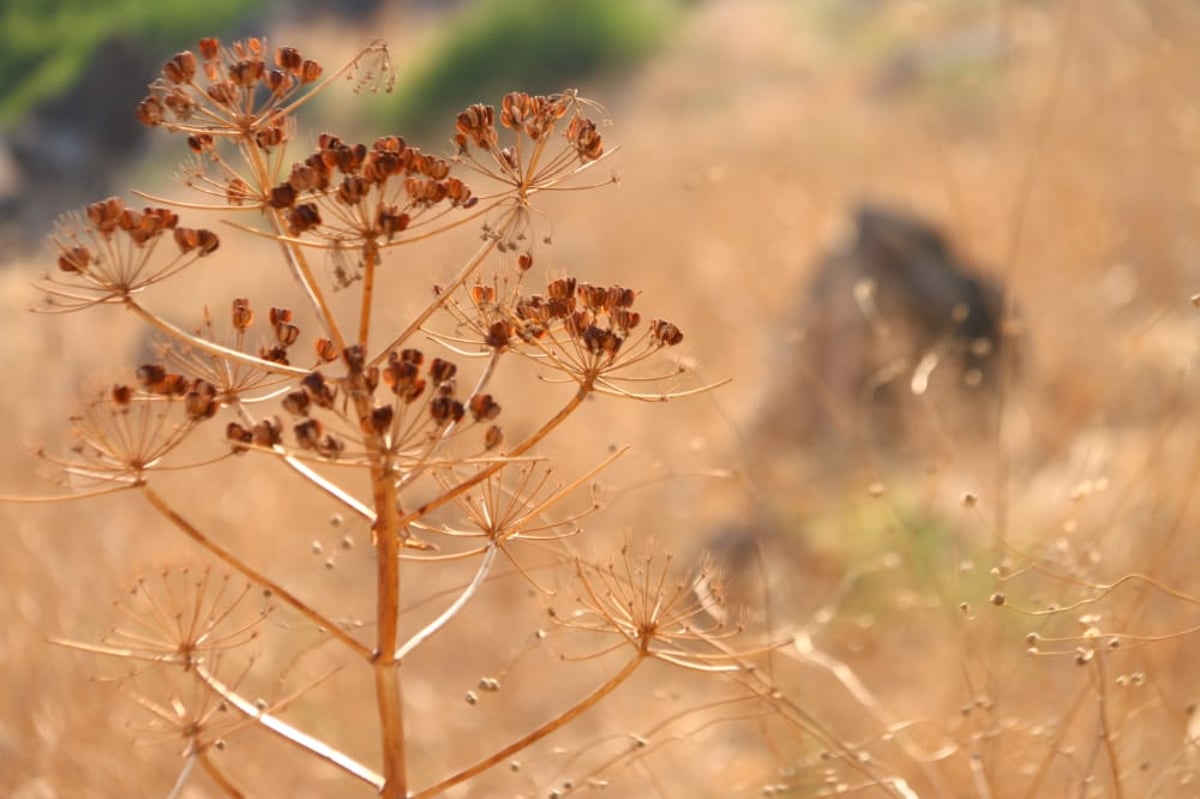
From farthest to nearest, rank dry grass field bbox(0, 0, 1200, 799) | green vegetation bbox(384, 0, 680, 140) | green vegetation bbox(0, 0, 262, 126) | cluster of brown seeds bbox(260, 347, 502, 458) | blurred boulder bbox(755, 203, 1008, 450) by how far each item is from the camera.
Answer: green vegetation bbox(384, 0, 680, 140)
blurred boulder bbox(755, 203, 1008, 450)
green vegetation bbox(0, 0, 262, 126)
dry grass field bbox(0, 0, 1200, 799)
cluster of brown seeds bbox(260, 347, 502, 458)

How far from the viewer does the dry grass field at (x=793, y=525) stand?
7.40ft

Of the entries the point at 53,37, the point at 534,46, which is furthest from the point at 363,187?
the point at 534,46

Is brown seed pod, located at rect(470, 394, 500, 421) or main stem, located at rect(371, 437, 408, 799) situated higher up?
brown seed pod, located at rect(470, 394, 500, 421)

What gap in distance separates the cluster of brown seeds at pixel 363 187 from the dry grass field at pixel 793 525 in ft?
0.65

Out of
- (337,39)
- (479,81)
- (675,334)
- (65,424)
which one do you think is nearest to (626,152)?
(337,39)

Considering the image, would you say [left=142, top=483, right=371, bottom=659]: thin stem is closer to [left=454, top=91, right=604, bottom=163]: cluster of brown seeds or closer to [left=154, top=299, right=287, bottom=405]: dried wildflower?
[left=154, top=299, right=287, bottom=405]: dried wildflower

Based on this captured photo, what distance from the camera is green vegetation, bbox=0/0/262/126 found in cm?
412

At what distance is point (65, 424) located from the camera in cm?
409

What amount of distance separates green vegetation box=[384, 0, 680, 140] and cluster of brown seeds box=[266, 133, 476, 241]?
10.1 metres

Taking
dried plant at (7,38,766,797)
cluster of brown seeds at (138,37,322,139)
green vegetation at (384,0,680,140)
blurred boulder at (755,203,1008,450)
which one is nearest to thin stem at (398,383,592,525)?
dried plant at (7,38,766,797)

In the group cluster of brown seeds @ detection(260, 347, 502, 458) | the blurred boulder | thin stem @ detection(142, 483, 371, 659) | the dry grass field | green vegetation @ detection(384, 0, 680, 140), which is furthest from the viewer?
green vegetation @ detection(384, 0, 680, 140)

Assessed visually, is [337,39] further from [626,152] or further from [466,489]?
[466,489]

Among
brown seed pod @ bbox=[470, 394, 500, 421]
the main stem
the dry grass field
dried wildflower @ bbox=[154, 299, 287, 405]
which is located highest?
the dry grass field

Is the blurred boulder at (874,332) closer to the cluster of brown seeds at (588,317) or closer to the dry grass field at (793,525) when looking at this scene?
the dry grass field at (793,525)
